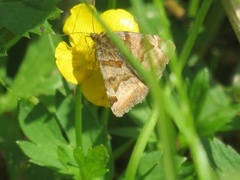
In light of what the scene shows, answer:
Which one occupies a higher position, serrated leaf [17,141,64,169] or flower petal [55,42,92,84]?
flower petal [55,42,92,84]

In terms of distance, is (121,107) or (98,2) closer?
(121,107)

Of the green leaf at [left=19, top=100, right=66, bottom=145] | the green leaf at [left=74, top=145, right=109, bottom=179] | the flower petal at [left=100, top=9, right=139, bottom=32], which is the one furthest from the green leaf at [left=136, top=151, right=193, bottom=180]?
the flower petal at [left=100, top=9, right=139, bottom=32]

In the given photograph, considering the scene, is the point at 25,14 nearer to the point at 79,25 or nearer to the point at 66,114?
the point at 79,25

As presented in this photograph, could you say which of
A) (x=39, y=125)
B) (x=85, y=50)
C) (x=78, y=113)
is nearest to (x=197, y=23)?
(x=85, y=50)

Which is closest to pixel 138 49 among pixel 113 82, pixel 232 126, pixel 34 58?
pixel 113 82

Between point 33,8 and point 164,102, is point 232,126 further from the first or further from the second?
point 164,102

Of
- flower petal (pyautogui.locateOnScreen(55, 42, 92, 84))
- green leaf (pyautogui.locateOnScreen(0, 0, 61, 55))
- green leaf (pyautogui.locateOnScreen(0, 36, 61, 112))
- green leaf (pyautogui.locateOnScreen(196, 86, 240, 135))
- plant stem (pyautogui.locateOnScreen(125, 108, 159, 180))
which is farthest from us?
green leaf (pyautogui.locateOnScreen(0, 36, 61, 112))

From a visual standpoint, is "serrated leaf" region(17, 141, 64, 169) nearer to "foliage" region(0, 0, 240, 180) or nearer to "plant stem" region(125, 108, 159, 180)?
"foliage" region(0, 0, 240, 180)
